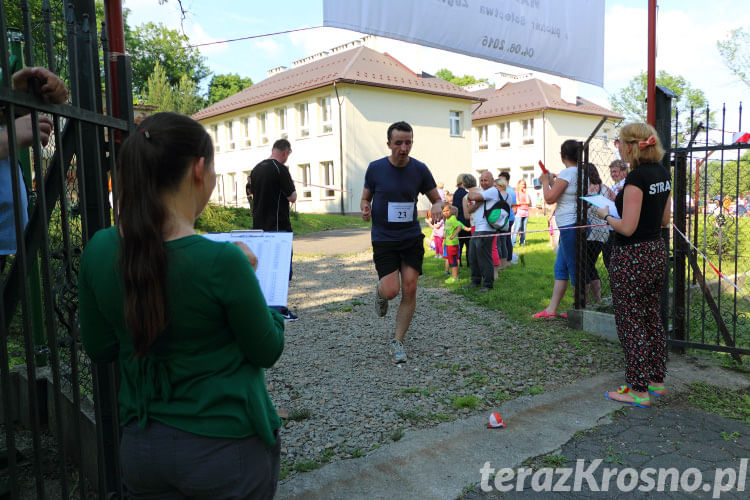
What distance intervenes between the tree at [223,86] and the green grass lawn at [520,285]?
45.2 metres

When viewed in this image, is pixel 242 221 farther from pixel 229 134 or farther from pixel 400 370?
pixel 229 134

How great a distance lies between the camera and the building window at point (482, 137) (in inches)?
1617

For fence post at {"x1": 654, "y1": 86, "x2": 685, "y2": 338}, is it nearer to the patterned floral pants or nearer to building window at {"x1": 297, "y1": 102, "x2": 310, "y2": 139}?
the patterned floral pants

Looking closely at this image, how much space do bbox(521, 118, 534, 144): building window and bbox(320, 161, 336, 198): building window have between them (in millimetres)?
15481

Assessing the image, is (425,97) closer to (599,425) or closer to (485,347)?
(485,347)

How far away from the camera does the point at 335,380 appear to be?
4809 millimetres

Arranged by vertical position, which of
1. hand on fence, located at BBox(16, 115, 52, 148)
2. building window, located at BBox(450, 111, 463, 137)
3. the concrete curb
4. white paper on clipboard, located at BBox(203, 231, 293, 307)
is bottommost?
the concrete curb

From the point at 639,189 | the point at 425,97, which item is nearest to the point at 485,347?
the point at 639,189

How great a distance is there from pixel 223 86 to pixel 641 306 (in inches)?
2125

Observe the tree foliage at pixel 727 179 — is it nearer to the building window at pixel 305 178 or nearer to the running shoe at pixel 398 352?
the running shoe at pixel 398 352

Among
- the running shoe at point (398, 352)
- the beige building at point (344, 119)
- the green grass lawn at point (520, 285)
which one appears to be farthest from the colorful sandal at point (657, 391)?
the beige building at point (344, 119)

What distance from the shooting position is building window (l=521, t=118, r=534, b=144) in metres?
38.2

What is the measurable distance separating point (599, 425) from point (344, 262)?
9215 mm

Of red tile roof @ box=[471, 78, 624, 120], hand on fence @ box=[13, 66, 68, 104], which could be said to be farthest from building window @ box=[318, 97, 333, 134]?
hand on fence @ box=[13, 66, 68, 104]
